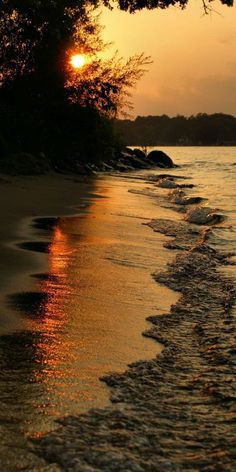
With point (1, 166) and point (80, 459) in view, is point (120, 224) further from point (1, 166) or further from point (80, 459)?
point (1, 166)

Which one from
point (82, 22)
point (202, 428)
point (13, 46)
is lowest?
point (202, 428)

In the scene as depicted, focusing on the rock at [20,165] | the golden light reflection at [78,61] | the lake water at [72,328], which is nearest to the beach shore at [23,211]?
the lake water at [72,328]

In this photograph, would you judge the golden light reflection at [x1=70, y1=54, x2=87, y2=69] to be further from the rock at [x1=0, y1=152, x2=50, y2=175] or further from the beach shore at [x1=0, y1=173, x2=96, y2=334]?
the beach shore at [x1=0, y1=173, x2=96, y2=334]

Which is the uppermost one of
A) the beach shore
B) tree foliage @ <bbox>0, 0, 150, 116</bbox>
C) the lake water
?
tree foliage @ <bbox>0, 0, 150, 116</bbox>

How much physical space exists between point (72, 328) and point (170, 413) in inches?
49.8

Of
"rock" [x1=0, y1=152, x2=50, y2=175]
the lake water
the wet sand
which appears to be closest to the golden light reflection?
"rock" [x1=0, y1=152, x2=50, y2=175]

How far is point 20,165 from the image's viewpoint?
19.3 metres

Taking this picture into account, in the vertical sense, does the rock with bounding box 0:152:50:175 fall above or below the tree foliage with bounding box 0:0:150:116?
below

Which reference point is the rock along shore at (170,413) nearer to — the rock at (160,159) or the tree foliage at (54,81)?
the tree foliage at (54,81)

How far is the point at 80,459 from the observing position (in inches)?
84.6

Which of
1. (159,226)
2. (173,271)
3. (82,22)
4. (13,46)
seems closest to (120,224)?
(159,226)

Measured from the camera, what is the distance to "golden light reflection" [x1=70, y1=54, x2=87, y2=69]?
24.2m

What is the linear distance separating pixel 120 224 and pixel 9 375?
6.80m

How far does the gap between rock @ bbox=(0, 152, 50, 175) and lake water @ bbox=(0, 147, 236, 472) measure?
10.9m
